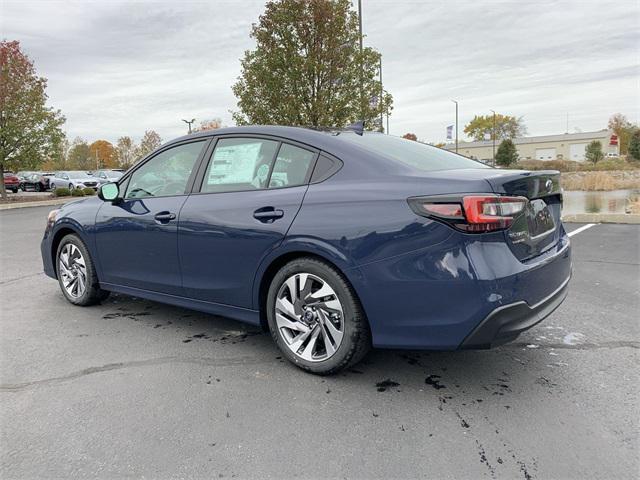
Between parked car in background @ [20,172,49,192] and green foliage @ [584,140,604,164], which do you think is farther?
green foliage @ [584,140,604,164]

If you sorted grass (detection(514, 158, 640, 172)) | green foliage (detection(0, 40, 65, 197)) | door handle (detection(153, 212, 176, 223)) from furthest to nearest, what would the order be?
grass (detection(514, 158, 640, 172))
green foliage (detection(0, 40, 65, 197))
door handle (detection(153, 212, 176, 223))

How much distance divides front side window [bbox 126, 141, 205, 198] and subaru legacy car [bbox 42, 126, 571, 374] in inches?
0.7

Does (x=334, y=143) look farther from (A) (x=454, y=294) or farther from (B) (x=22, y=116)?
(B) (x=22, y=116)

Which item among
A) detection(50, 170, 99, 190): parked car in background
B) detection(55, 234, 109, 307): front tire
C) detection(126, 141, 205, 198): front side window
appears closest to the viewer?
detection(126, 141, 205, 198): front side window

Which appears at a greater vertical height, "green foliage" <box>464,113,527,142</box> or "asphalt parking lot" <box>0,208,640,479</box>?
"green foliage" <box>464,113,527,142</box>

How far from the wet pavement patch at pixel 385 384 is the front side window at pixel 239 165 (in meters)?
1.50

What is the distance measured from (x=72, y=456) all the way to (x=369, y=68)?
14.7 meters

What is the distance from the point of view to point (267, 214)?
10.7 ft

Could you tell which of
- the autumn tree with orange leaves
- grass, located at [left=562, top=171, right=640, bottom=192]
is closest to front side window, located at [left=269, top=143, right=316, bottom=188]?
grass, located at [left=562, top=171, right=640, bottom=192]

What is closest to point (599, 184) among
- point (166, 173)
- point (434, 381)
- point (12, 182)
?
point (434, 381)

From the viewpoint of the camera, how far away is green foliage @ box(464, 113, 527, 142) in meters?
109

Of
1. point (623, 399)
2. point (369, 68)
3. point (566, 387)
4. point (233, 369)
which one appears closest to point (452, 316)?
point (566, 387)

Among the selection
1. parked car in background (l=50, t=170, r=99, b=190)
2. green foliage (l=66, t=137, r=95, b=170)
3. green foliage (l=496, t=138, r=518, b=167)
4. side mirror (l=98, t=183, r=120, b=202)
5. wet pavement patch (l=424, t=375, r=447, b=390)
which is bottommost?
wet pavement patch (l=424, t=375, r=447, b=390)

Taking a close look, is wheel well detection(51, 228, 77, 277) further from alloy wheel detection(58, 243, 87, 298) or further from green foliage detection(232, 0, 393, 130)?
green foliage detection(232, 0, 393, 130)
